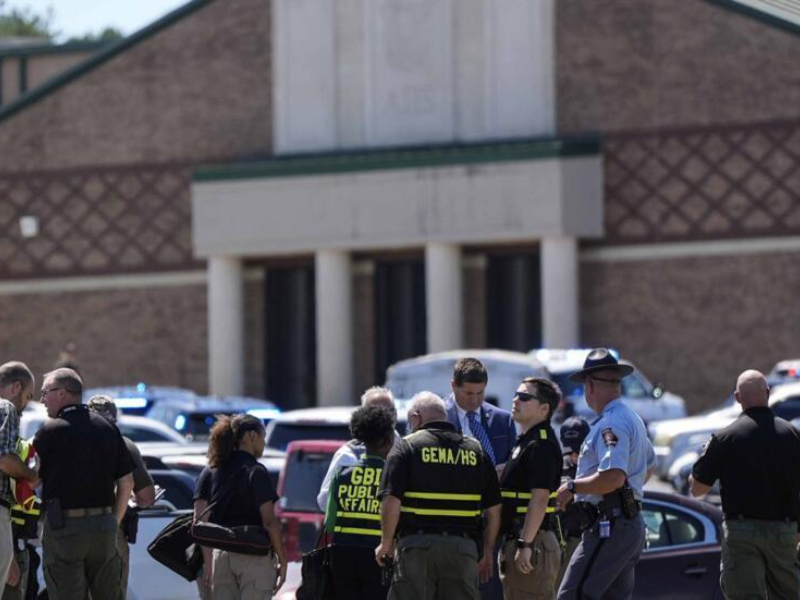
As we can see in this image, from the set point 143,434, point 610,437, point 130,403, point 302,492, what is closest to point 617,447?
point 610,437

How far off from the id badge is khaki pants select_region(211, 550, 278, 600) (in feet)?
6.36

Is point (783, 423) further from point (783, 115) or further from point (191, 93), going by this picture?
point (191, 93)

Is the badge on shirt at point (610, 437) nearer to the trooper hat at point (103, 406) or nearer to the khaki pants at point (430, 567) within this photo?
the khaki pants at point (430, 567)

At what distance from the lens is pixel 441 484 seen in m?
10.5

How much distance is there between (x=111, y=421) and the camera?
11758 millimetres

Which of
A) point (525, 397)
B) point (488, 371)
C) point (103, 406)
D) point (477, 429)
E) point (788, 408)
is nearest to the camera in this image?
point (525, 397)

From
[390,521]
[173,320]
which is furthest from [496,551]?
[173,320]

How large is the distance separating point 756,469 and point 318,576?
8.97 feet

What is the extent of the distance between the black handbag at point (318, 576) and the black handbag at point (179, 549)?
916mm

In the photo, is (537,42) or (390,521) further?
(537,42)

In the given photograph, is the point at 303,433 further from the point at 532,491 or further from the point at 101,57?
the point at 101,57

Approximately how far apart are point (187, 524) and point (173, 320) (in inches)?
1235

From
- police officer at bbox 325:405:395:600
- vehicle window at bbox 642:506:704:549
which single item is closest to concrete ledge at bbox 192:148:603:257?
vehicle window at bbox 642:506:704:549

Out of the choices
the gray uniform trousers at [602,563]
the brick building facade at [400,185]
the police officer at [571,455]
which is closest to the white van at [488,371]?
the brick building facade at [400,185]
